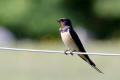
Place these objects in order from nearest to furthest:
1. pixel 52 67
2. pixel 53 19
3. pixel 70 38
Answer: pixel 70 38 < pixel 52 67 < pixel 53 19

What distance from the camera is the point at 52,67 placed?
13172 millimetres

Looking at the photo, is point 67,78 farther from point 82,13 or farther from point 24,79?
point 82,13

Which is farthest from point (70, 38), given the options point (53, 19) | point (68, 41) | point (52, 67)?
point (53, 19)

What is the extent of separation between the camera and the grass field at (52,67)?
11484mm

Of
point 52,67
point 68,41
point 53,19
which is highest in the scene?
point 53,19

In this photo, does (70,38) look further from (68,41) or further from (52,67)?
(52,67)

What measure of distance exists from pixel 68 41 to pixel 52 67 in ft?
19.1

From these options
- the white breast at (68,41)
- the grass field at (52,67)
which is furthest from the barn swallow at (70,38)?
the grass field at (52,67)

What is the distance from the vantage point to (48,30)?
25.8 meters

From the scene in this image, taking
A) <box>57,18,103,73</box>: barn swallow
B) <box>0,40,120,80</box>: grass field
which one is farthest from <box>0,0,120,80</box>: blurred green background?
<box>57,18,103,73</box>: barn swallow

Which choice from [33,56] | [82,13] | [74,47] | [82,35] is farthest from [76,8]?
[74,47]

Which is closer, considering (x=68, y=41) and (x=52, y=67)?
(x=68, y=41)

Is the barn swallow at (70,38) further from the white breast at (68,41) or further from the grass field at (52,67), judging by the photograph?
the grass field at (52,67)

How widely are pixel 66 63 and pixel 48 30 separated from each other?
12395 millimetres
